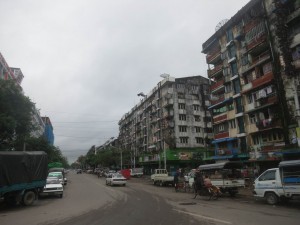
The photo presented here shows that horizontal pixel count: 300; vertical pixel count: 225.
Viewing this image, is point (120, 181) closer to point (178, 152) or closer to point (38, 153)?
point (38, 153)

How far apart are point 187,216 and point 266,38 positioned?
28.7 metres

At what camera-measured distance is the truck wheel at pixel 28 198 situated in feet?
58.0

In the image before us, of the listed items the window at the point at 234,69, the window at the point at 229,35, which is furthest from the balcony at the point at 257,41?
the window at the point at 229,35

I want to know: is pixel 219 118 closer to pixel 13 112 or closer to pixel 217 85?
pixel 217 85

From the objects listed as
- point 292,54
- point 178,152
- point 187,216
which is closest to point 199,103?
point 178,152

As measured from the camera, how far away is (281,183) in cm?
1518

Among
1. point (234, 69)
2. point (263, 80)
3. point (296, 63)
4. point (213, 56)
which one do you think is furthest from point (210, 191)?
point (213, 56)

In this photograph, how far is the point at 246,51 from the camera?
126 ft

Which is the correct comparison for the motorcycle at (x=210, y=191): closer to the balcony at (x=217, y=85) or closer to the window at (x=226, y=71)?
the window at (x=226, y=71)

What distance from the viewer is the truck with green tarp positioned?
16317 mm

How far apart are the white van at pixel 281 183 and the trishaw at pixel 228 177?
4204mm

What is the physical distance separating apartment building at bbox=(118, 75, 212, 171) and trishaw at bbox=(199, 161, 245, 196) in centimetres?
3481

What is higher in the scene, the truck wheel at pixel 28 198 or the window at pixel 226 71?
the window at pixel 226 71

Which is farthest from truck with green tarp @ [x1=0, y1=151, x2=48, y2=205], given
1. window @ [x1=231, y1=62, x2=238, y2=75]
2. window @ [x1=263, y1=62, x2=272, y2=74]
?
window @ [x1=231, y1=62, x2=238, y2=75]
